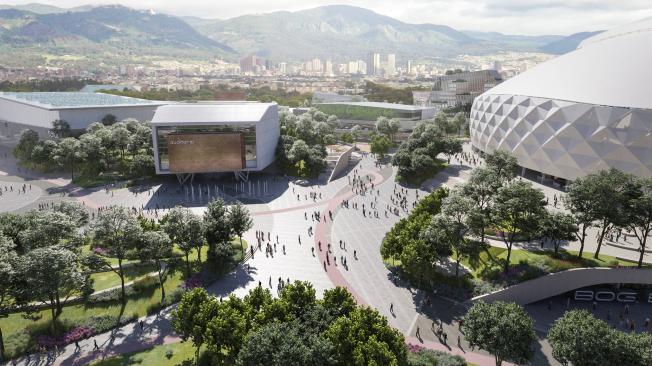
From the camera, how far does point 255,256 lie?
37906mm

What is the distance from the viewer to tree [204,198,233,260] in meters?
34.3

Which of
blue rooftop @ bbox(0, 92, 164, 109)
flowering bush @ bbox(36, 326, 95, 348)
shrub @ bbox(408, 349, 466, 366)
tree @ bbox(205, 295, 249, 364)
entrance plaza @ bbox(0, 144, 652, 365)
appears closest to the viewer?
tree @ bbox(205, 295, 249, 364)

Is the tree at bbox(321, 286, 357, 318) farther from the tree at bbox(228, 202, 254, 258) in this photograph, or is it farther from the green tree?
the tree at bbox(228, 202, 254, 258)

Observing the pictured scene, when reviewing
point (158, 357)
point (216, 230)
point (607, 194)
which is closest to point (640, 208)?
point (607, 194)

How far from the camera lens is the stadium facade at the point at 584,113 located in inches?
1768

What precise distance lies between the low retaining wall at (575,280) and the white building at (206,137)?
40.5 meters

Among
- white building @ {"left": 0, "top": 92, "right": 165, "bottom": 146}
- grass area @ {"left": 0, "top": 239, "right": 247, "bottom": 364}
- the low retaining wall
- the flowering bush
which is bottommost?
the flowering bush

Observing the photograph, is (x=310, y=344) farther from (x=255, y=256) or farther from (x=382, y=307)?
(x=255, y=256)

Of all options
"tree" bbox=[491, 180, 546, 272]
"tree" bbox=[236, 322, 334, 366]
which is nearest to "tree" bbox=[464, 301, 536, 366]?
"tree" bbox=[236, 322, 334, 366]

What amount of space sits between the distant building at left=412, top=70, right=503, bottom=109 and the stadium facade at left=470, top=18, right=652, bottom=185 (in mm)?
53117

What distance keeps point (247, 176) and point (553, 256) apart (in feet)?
137

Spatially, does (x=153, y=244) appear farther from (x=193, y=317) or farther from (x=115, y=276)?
(x=193, y=317)

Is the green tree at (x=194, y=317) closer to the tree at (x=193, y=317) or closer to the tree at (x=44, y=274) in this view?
the tree at (x=193, y=317)

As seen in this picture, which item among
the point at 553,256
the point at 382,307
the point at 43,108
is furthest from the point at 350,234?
the point at 43,108
